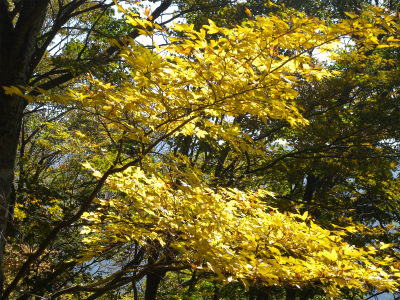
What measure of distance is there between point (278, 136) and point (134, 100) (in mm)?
6062

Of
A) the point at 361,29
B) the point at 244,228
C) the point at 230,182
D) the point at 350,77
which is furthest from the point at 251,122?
the point at 361,29

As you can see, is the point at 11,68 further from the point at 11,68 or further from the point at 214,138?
the point at 214,138

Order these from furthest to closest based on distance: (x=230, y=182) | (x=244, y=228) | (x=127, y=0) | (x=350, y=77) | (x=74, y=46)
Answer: (x=74, y=46)
(x=350, y=77)
(x=230, y=182)
(x=127, y=0)
(x=244, y=228)

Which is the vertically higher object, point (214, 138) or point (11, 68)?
point (214, 138)

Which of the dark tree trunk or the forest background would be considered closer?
the forest background

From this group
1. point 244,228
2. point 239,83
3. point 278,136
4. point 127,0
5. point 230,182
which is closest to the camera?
point 239,83

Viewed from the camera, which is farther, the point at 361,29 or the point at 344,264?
the point at 344,264

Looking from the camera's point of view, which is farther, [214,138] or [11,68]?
[214,138]

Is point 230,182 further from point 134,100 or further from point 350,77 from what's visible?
point 134,100

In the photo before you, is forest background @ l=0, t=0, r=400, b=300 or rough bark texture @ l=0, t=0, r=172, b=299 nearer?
forest background @ l=0, t=0, r=400, b=300

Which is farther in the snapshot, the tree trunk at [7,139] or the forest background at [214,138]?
the tree trunk at [7,139]

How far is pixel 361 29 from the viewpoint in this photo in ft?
6.31

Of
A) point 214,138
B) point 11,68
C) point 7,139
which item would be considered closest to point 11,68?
point 11,68

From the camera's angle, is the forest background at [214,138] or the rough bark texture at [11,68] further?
the rough bark texture at [11,68]
